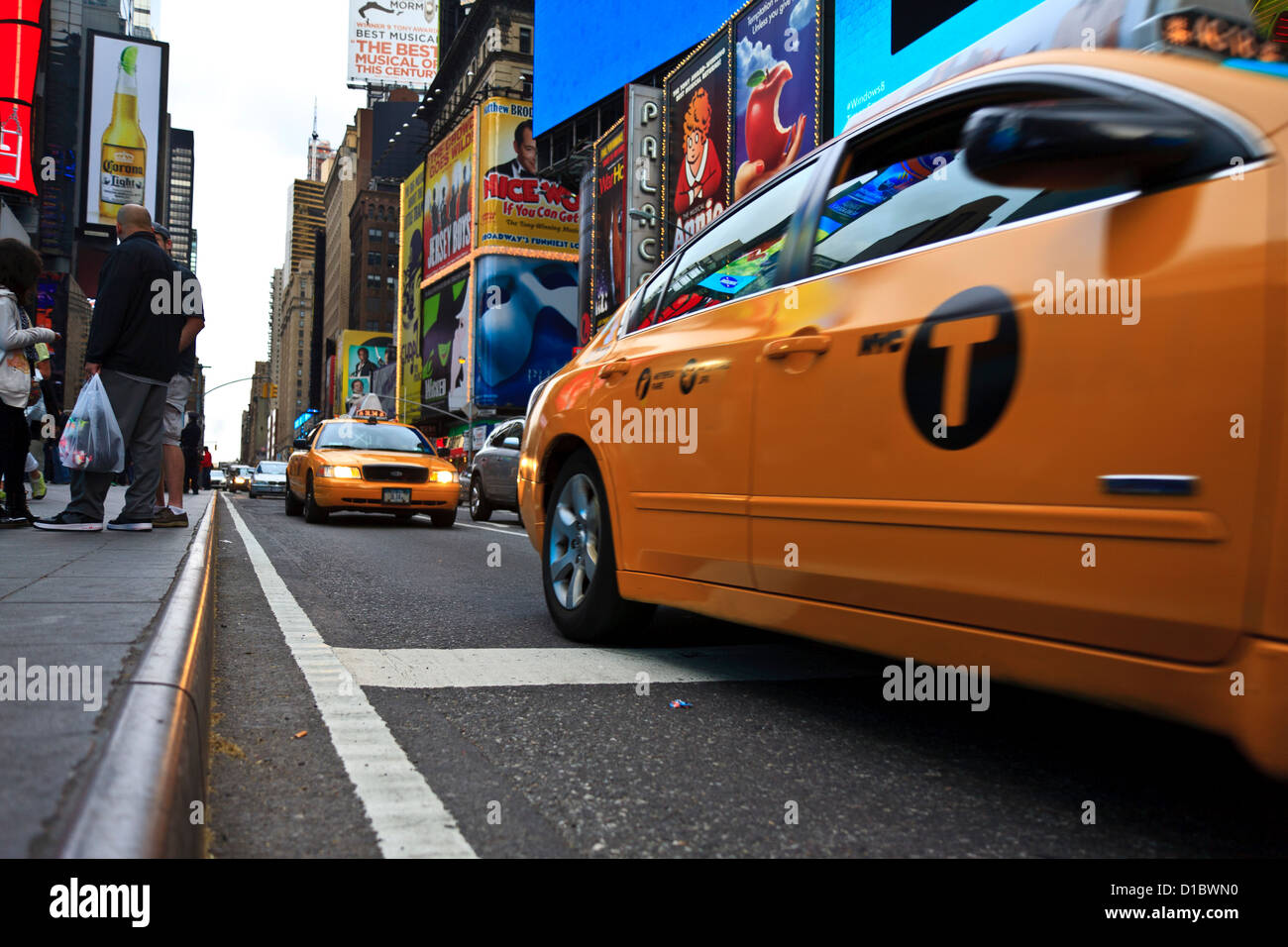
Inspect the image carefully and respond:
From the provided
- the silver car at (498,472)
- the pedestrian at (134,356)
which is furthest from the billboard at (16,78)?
the pedestrian at (134,356)

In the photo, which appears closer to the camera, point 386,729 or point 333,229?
point 386,729

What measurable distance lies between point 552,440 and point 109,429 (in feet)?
11.3

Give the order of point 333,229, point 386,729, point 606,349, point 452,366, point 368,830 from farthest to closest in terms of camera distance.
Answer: point 333,229
point 452,366
point 606,349
point 386,729
point 368,830

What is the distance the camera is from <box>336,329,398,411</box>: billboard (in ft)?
352

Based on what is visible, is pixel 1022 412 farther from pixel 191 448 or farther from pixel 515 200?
pixel 515 200

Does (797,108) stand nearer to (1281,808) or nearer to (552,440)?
(552,440)

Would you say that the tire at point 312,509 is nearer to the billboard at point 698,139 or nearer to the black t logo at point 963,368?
the black t logo at point 963,368

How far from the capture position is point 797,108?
24406 millimetres

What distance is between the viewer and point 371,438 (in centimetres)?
1272

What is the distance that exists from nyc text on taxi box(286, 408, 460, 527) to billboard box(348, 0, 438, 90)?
116544 mm

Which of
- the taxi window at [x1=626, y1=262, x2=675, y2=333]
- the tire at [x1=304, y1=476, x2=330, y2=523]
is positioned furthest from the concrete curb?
the tire at [x1=304, y1=476, x2=330, y2=523]

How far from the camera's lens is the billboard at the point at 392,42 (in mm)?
117000

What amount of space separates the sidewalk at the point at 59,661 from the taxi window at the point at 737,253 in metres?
2.12
